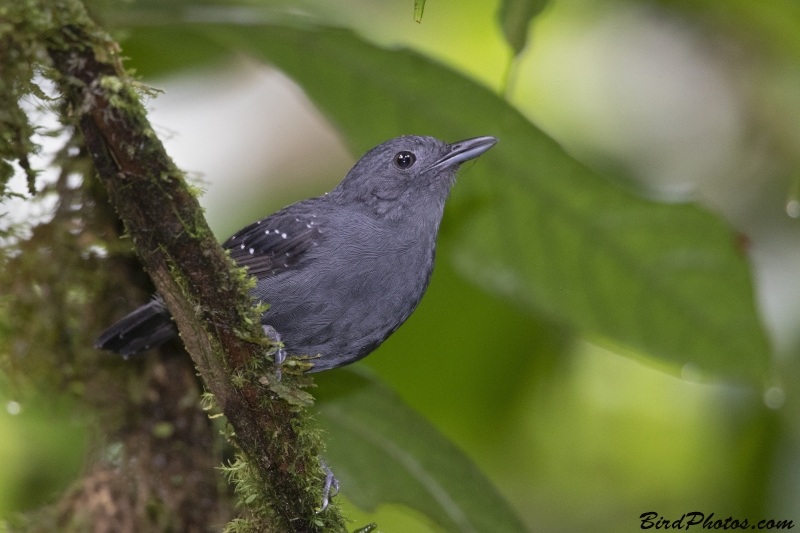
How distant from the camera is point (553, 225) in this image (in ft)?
13.0

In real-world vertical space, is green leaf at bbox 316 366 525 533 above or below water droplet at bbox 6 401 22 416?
above

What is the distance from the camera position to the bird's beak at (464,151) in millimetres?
3748

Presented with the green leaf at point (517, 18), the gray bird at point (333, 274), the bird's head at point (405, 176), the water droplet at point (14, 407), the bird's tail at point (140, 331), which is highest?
the green leaf at point (517, 18)

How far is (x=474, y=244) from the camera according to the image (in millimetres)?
4117

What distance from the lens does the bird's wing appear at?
360 cm

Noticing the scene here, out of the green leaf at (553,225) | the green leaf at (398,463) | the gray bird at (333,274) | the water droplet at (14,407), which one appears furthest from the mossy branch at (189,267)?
the water droplet at (14,407)

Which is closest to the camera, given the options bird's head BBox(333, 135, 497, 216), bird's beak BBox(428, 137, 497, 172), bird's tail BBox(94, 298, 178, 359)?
bird's tail BBox(94, 298, 178, 359)

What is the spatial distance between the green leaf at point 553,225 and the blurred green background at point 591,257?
→ 0.02 metres

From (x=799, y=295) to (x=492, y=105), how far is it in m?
2.30

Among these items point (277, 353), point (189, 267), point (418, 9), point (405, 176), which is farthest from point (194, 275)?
point (405, 176)

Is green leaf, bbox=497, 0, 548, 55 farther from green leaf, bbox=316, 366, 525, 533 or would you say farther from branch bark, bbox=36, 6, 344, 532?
green leaf, bbox=316, 366, 525, 533

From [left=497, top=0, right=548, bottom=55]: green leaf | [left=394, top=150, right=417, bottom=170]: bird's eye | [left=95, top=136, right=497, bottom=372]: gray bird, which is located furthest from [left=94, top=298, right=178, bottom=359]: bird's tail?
[left=497, top=0, right=548, bottom=55]: green leaf

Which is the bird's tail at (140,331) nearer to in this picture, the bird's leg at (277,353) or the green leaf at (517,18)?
the bird's leg at (277,353)

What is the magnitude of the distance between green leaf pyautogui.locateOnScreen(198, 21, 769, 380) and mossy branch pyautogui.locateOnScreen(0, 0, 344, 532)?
59.0 inches
